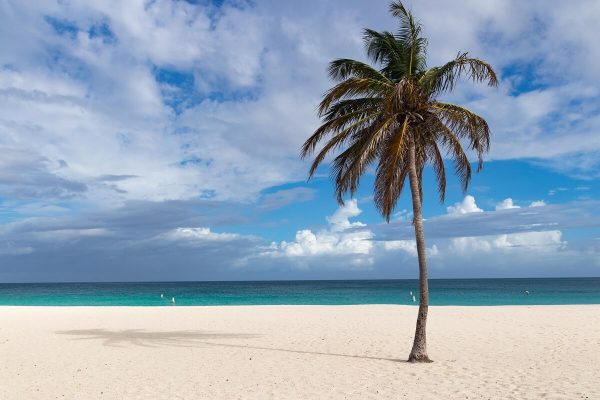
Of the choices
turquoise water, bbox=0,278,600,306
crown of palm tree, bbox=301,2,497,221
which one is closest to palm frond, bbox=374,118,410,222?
crown of palm tree, bbox=301,2,497,221

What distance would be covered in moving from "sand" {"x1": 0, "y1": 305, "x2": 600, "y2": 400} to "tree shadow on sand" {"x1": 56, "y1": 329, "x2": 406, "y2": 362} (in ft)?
0.13

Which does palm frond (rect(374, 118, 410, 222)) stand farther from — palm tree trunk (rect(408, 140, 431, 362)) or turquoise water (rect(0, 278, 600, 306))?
turquoise water (rect(0, 278, 600, 306))

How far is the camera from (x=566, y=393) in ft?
29.8

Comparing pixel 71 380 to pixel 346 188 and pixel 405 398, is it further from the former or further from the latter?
pixel 346 188

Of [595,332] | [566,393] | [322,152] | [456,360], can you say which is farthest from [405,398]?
[595,332]

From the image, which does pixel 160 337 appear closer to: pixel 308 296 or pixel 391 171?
pixel 391 171

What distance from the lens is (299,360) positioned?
1323 centimetres

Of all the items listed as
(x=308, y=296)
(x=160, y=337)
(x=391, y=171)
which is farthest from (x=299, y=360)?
(x=308, y=296)

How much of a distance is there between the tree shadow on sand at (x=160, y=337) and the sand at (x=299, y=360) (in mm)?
41

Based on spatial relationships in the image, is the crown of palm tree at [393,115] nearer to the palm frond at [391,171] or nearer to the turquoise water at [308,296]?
the palm frond at [391,171]

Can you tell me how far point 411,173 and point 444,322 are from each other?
11951 mm

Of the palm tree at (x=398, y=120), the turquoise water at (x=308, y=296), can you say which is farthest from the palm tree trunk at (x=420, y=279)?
the turquoise water at (x=308, y=296)

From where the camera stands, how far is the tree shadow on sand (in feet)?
53.3

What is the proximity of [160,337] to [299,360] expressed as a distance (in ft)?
24.8
